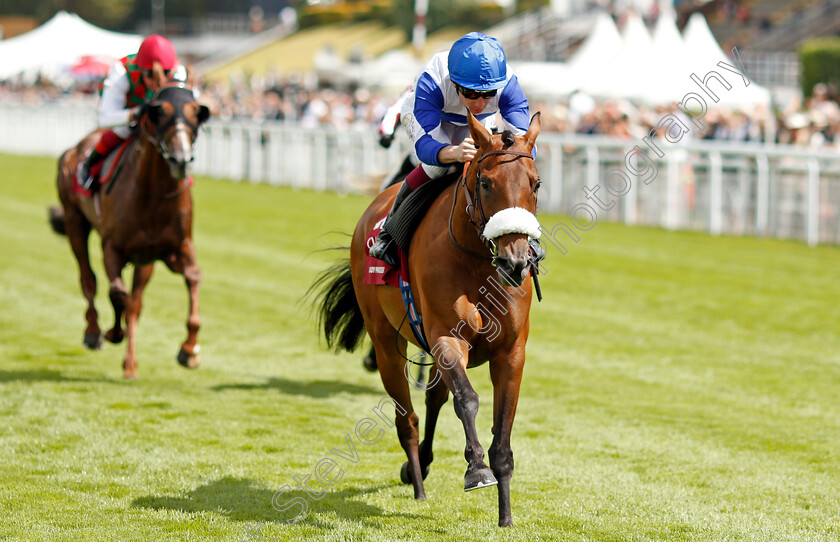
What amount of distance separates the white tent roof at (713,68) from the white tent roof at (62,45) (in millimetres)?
13116

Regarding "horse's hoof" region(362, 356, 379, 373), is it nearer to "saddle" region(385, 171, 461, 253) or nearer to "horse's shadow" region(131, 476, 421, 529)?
"horse's shadow" region(131, 476, 421, 529)

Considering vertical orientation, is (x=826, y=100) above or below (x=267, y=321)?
above

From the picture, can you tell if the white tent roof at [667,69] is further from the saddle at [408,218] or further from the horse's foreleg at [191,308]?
the saddle at [408,218]

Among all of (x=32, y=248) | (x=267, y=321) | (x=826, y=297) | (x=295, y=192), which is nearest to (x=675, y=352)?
(x=826, y=297)

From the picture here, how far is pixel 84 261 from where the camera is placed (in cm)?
812

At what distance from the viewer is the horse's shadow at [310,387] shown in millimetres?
7074

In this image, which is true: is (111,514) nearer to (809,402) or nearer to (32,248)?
(809,402)

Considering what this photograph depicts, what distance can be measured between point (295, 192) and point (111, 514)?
15.8 meters

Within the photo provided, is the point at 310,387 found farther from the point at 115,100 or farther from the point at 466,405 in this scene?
the point at 466,405

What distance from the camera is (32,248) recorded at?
13523mm

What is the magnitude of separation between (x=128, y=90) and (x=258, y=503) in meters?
3.84

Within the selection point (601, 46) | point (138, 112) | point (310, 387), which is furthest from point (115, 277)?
point (601, 46)

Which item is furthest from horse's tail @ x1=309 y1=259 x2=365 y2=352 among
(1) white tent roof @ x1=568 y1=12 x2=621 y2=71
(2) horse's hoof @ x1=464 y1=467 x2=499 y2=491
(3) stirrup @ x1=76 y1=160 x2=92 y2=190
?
(1) white tent roof @ x1=568 y1=12 x2=621 y2=71

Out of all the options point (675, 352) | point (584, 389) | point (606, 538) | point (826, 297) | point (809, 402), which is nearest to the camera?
point (606, 538)
